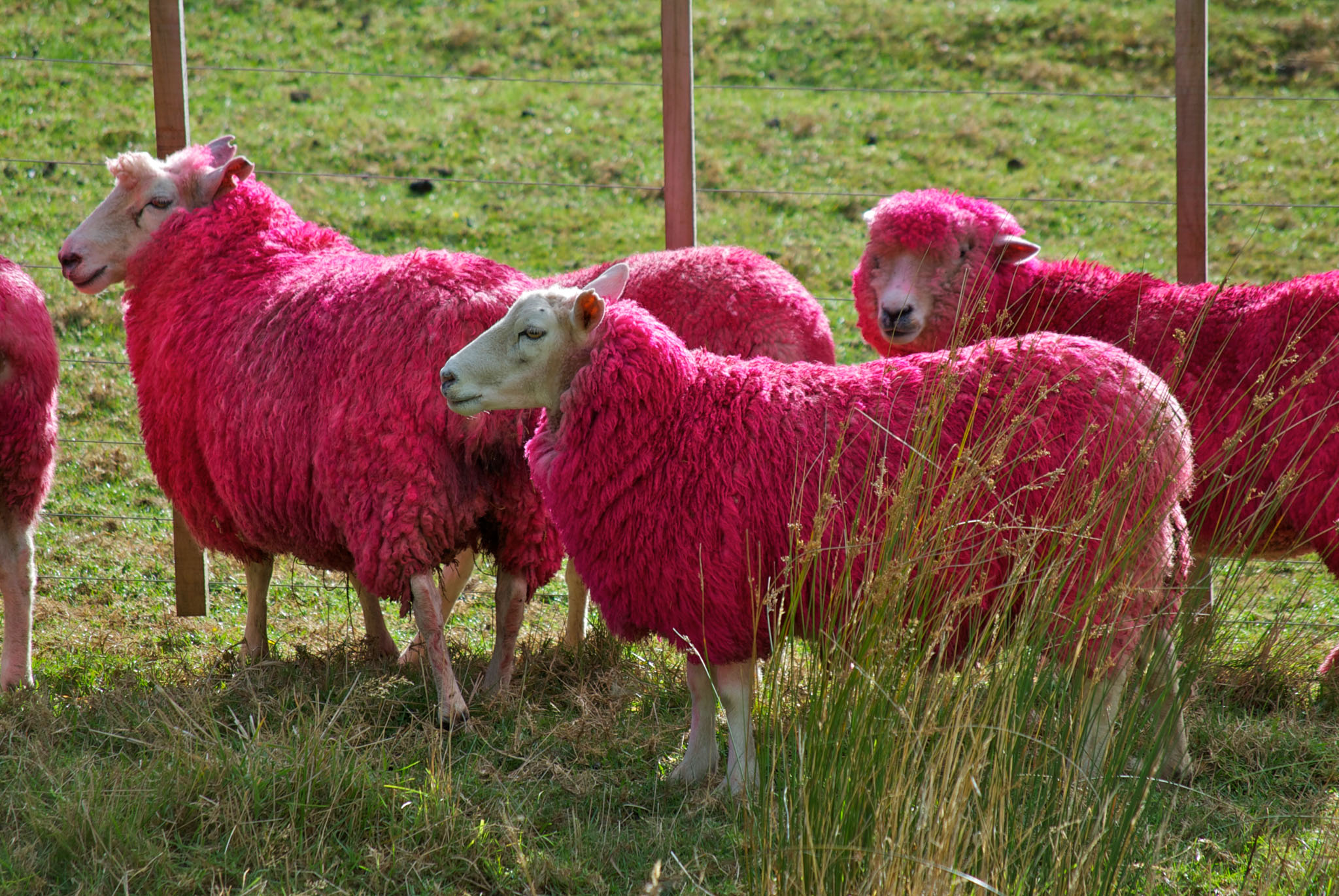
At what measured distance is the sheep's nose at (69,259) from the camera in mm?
4566

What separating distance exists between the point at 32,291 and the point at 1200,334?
4358 mm

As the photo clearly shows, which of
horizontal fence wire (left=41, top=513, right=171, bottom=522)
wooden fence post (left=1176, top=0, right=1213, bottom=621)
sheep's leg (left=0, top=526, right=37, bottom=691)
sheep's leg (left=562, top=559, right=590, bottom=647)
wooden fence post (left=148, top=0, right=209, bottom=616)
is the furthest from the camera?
horizontal fence wire (left=41, top=513, right=171, bottom=522)

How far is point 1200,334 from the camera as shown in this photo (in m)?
4.28

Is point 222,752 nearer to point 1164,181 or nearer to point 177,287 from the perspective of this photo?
point 177,287

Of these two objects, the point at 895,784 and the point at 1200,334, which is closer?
the point at 895,784

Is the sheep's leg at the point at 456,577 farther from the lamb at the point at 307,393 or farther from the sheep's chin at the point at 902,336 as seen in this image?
the sheep's chin at the point at 902,336

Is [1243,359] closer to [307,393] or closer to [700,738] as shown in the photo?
[700,738]

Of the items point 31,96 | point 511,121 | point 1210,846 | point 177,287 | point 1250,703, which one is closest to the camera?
point 1210,846

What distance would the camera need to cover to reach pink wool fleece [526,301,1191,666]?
320cm

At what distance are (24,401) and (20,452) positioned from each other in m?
0.19

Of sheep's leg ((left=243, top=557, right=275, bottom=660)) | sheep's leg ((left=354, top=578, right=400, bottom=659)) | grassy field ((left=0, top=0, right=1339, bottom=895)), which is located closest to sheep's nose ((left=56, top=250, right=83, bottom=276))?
grassy field ((left=0, top=0, right=1339, bottom=895))

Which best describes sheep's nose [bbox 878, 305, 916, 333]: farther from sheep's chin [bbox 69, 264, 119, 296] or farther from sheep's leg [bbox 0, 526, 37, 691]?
sheep's leg [bbox 0, 526, 37, 691]

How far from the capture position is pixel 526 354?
3.55 meters

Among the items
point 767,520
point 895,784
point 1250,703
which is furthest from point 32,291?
point 1250,703
